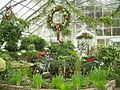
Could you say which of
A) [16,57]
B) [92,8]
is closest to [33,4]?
[92,8]

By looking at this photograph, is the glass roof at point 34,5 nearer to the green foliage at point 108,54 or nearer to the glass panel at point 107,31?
the glass panel at point 107,31

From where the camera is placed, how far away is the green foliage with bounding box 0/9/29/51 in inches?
291

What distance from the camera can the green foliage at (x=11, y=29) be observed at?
24.3 feet

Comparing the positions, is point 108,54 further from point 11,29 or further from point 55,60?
point 11,29

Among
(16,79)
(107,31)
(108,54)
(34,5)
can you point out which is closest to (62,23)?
(108,54)

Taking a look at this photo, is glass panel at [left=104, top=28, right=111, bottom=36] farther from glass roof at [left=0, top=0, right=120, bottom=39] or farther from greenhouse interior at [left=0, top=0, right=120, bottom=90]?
greenhouse interior at [left=0, top=0, right=120, bottom=90]

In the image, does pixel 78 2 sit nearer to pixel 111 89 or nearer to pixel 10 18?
pixel 10 18

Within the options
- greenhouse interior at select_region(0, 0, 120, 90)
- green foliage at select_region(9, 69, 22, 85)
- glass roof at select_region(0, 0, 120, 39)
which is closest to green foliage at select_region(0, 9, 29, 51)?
greenhouse interior at select_region(0, 0, 120, 90)

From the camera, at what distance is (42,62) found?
19.7ft

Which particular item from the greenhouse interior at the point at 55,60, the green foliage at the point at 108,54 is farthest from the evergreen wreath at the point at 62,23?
the green foliage at the point at 108,54

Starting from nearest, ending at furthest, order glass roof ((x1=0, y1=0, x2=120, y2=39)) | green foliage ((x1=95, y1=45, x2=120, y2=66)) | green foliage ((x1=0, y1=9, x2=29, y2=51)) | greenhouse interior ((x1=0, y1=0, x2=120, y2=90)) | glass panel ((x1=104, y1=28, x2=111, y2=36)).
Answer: greenhouse interior ((x1=0, y1=0, x2=120, y2=90))
green foliage ((x1=95, y1=45, x2=120, y2=66))
green foliage ((x1=0, y1=9, x2=29, y2=51))
glass roof ((x1=0, y1=0, x2=120, y2=39))
glass panel ((x1=104, y1=28, x2=111, y2=36))

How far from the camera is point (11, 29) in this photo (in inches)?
294

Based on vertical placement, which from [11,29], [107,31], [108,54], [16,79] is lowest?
[16,79]

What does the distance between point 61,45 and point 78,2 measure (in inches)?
270
